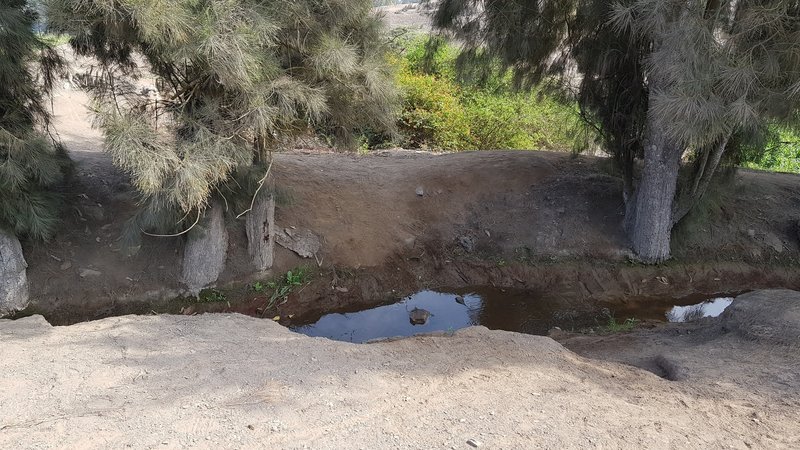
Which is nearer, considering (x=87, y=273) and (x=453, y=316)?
(x=87, y=273)

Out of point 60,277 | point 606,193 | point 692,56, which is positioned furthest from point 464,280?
point 60,277

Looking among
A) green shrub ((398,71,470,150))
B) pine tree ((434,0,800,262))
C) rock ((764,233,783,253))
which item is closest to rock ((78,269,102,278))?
pine tree ((434,0,800,262))

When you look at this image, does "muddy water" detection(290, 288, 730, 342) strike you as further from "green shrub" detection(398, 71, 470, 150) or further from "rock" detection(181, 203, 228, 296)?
"green shrub" detection(398, 71, 470, 150)

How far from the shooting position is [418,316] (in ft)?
25.4

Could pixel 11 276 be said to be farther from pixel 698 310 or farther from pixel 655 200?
pixel 698 310

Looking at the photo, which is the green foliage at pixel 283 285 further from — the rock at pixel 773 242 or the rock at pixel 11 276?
the rock at pixel 773 242

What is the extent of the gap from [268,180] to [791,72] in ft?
18.1

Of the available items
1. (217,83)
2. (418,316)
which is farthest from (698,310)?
(217,83)

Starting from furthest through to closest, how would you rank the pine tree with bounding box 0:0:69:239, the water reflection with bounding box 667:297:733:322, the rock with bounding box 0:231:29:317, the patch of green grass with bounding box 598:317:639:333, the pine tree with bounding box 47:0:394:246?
1. the water reflection with bounding box 667:297:733:322
2. the patch of green grass with bounding box 598:317:639:333
3. the rock with bounding box 0:231:29:317
4. the pine tree with bounding box 0:0:69:239
5. the pine tree with bounding box 47:0:394:246

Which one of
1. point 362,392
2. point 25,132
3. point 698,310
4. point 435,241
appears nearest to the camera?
point 362,392

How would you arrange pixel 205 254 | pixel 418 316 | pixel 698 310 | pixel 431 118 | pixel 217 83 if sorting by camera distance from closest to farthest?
pixel 217 83 < pixel 205 254 < pixel 418 316 < pixel 698 310 < pixel 431 118

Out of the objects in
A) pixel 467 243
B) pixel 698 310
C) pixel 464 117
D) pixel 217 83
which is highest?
pixel 217 83

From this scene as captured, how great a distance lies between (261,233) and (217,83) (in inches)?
90.0

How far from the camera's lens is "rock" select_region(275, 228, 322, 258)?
830 cm
